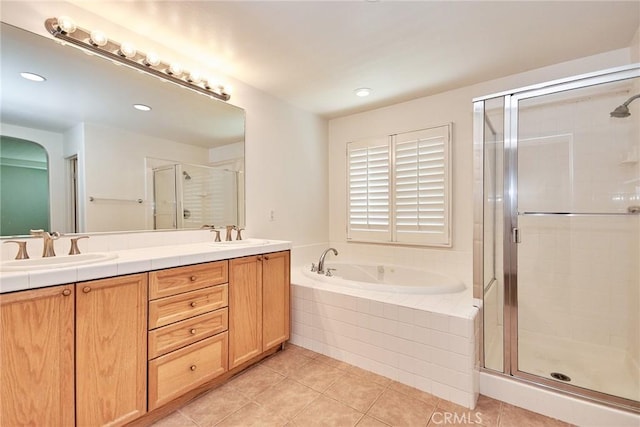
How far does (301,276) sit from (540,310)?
205 cm

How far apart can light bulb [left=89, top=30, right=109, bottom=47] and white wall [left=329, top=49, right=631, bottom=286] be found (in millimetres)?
2411

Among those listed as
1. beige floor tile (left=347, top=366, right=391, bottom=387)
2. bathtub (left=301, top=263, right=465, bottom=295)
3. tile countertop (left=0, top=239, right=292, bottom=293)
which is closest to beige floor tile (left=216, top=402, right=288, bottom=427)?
beige floor tile (left=347, top=366, right=391, bottom=387)

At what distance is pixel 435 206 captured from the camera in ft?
9.29

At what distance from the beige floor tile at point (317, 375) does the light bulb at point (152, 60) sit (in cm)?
232

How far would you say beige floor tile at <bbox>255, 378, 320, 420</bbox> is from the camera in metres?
1.63

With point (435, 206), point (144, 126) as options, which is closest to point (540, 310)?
point (435, 206)

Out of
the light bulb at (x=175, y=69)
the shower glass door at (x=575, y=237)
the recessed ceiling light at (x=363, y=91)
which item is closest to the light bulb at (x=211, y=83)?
the light bulb at (x=175, y=69)

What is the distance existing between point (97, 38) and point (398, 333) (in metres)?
2.58

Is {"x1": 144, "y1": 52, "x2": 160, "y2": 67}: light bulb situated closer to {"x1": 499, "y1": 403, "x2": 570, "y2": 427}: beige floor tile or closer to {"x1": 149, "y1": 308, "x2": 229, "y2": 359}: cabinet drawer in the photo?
{"x1": 149, "y1": 308, "x2": 229, "y2": 359}: cabinet drawer

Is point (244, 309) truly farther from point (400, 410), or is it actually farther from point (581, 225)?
point (581, 225)

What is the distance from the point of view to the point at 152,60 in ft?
6.21

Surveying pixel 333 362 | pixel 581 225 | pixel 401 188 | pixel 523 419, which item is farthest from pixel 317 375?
pixel 581 225

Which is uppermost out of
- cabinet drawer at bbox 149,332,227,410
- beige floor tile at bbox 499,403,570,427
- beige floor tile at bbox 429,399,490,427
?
cabinet drawer at bbox 149,332,227,410

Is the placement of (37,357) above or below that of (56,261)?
below
